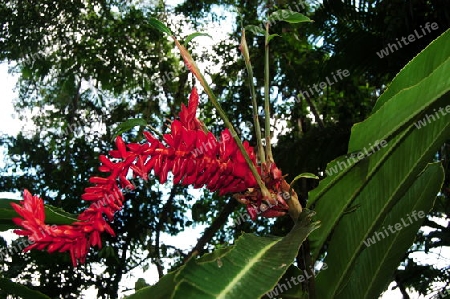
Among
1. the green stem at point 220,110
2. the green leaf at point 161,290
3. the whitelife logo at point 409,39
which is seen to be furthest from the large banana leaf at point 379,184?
the whitelife logo at point 409,39

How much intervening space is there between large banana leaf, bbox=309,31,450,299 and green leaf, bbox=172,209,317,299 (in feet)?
0.82

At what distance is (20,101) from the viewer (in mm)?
11156

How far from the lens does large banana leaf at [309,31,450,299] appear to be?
1069 mm

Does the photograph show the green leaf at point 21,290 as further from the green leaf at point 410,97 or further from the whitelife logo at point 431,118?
the whitelife logo at point 431,118

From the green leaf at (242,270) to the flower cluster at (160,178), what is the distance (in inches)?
6.0

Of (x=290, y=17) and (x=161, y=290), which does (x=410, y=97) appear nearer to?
(x=290, y=17)

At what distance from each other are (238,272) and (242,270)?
0.04 ft

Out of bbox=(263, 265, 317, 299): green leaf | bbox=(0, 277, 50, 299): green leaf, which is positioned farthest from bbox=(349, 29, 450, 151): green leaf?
bbox=(0, 277, 50, 299): green leaf

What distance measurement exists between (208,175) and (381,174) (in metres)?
0.49

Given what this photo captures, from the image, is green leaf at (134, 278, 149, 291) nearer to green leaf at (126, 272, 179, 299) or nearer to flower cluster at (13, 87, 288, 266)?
flower cluster at (13, 87, 288, 266)

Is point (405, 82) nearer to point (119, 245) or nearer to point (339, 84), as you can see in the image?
point (339, 84)

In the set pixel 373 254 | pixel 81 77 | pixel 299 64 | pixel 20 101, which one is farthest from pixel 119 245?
pixel 373 254

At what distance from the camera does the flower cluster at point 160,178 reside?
0.89 m

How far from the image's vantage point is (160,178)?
40.1 inches
